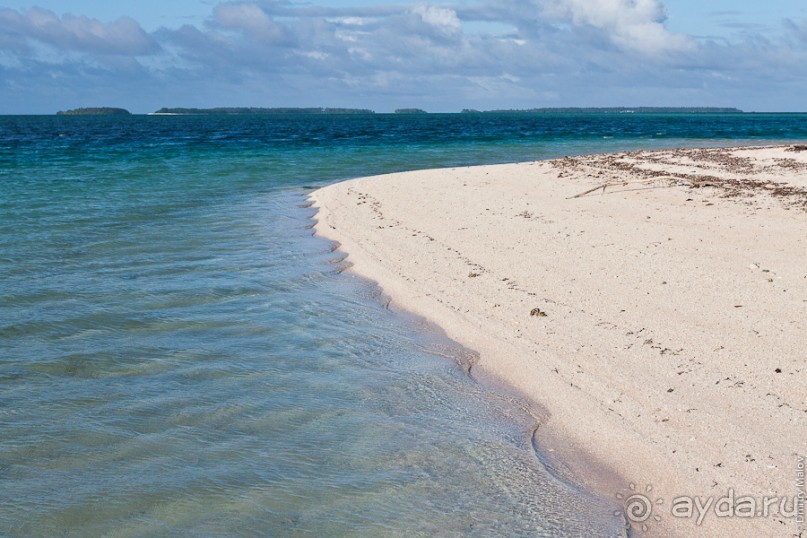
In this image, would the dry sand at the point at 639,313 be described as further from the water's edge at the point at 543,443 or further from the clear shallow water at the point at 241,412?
the clear shallow water at the point at 241,412

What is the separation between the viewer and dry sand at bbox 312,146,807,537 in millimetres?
4539

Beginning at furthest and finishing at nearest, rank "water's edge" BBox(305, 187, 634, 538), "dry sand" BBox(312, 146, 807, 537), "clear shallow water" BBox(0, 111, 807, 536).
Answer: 1. "dry sand" BBox(312, 146, 807, 537)
2. "water's edge" BBox(305, 187, 634, 538)
3. "clear shallow water" BBox(0, 111, 807, 536)

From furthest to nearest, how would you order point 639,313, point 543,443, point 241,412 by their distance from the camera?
point 639,313 < point 241,412 < point 543,443

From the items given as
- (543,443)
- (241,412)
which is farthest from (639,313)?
(241,412)

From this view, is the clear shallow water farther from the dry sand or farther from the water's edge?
the dry sand

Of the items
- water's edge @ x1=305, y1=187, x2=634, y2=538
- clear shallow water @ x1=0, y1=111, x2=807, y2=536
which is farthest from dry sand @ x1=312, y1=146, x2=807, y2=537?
clear shallow water @ x1=0, y1=111, x2=807, y2=536

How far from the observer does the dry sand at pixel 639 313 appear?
4.54 m

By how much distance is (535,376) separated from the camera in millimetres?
6020

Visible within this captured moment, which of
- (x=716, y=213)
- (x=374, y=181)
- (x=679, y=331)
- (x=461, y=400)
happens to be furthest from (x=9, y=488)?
(x=374, y=181)

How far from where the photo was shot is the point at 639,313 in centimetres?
705

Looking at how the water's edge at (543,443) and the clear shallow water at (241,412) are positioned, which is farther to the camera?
the water's edge at (543,443)

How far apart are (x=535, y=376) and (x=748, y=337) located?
176 cm

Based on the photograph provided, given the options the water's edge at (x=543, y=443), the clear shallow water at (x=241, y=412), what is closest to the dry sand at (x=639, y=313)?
the water's edge at (x=543, y=443)

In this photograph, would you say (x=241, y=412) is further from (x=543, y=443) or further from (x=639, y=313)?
(x=639, y=313)
